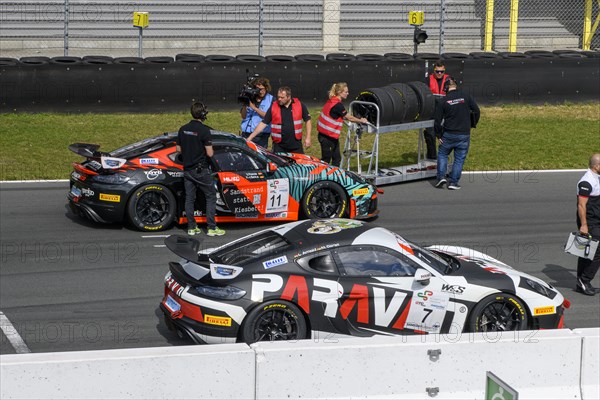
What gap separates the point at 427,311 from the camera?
30.3 feet

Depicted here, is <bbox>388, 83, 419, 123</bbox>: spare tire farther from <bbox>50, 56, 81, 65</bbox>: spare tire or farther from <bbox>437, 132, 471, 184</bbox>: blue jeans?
<bbox>50, 56, 81, 65</bbox>: spare tire

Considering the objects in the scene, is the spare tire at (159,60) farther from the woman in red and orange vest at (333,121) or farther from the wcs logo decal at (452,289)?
the wcs logo decal at (452,289)

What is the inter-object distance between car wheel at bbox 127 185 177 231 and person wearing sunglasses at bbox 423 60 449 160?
5539 mm

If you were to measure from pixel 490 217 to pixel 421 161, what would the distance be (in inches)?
115

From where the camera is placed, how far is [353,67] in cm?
2047

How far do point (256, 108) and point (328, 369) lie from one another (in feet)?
28.5

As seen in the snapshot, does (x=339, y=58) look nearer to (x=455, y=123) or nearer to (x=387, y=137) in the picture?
(x=387, y=137)

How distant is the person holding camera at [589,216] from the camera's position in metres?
11.2

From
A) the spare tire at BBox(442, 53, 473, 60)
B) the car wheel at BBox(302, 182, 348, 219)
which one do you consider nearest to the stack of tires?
the car wheel at BBox(302, 182, 348, 219)

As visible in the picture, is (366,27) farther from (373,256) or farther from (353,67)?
(373,256)

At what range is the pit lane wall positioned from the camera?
667cm

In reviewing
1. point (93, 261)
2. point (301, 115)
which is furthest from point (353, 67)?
point (93, 261)

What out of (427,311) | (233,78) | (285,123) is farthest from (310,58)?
(427,311)

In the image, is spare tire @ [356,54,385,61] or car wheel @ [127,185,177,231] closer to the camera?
car wheel @ [127,185,177,231]
